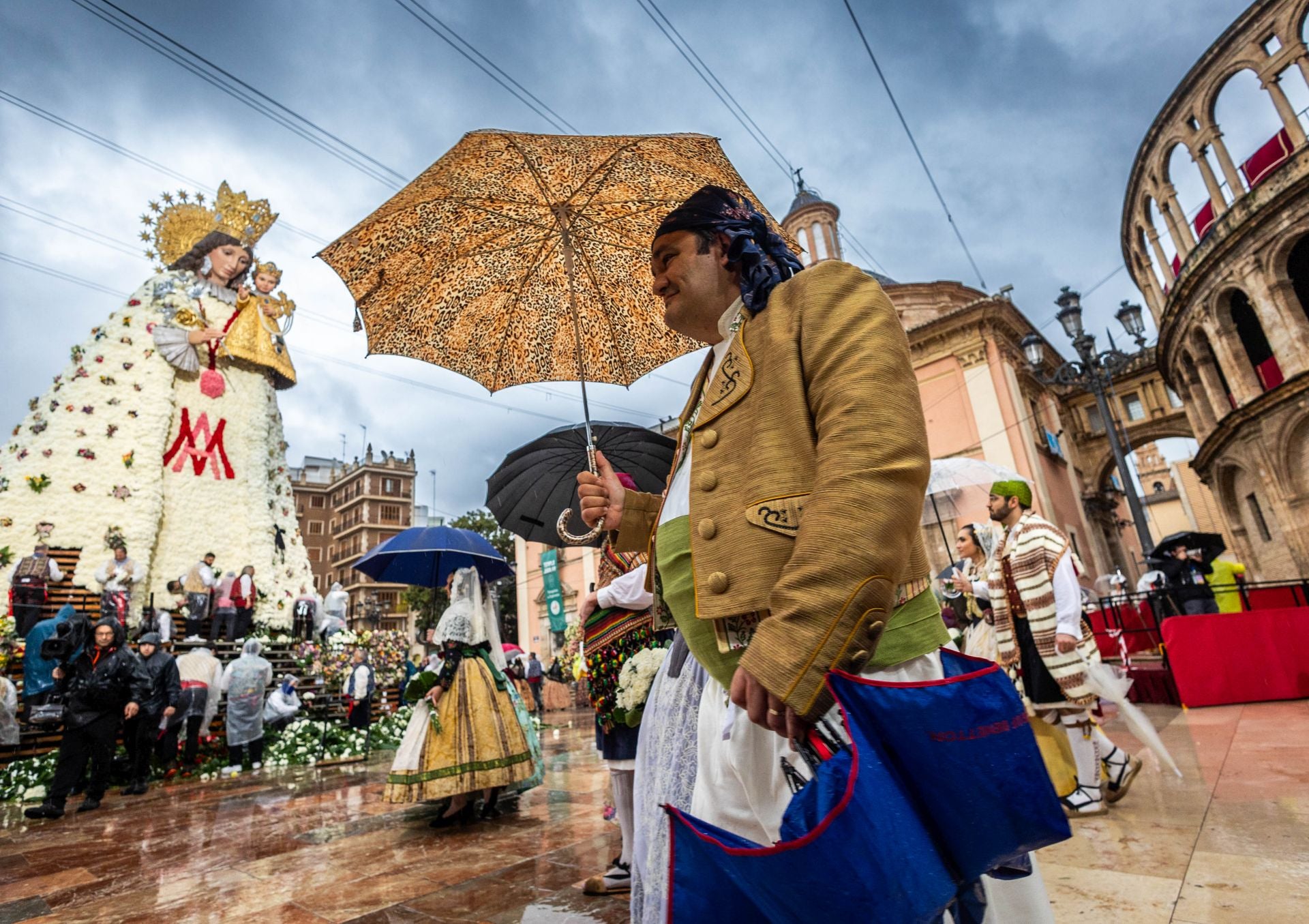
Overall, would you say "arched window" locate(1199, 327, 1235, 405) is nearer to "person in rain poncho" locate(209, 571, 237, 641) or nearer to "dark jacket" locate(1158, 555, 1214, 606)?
"dark jacket" locate(1158, 555, 1214, 606)

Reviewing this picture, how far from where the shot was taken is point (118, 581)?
12305 millimetres

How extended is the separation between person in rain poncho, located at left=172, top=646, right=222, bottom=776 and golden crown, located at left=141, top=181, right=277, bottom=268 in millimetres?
10028

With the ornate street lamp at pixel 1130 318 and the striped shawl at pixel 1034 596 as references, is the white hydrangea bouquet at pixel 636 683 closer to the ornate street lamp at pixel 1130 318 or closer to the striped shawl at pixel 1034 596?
the striped shawl at pixel 1034 596

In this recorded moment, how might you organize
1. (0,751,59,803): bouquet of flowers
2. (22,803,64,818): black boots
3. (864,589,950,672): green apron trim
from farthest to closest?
(0,751,59,803): bouquet of flowers
(22,803,64,818): black boots
(864,589,950,672): green apron trim

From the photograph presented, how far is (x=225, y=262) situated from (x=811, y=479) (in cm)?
1839

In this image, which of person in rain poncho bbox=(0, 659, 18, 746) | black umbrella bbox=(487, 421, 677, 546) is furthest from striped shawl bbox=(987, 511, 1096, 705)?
person in rain poncho bbox=(0, 659, 18, 746)

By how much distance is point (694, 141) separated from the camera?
253 centimetres

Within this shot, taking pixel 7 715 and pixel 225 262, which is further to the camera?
pixel 225 262

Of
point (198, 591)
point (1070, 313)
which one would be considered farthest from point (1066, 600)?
point (198, 591)

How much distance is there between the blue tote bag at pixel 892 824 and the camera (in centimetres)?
81

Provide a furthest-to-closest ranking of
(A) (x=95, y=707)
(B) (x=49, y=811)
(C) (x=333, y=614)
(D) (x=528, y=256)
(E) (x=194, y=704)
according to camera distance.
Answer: (C) (x=333, y=614)
(E) (x=194, y=704)
(A) (x=95, y=707)
(B) (x=49, y=811)
(D) (x=528, y=256)

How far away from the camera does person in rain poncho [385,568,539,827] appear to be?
503cm

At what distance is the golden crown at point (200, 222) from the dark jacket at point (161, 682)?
36.7 feet

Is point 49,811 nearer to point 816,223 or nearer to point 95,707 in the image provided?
point 95,707
